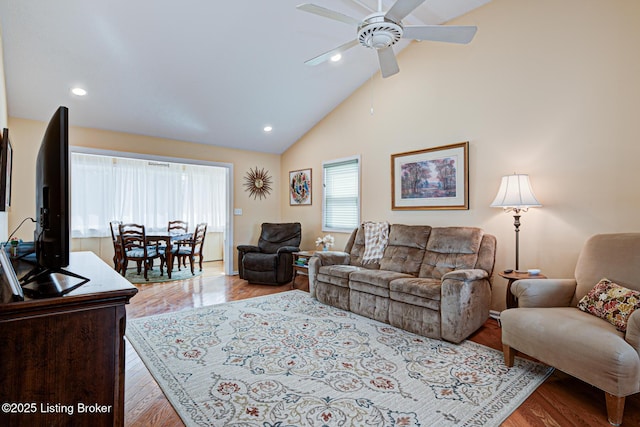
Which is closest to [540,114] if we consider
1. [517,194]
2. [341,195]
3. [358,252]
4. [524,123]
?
[524,123]

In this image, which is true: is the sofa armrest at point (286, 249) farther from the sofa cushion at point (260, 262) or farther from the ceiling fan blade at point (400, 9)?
the ceiling fan blade at point (400, 9)

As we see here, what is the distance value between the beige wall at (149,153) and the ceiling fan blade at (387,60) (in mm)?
3697

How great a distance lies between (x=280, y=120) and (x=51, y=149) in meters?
4.17

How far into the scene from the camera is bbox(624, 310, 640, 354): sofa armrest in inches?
70.0

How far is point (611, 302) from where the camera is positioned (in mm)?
2129

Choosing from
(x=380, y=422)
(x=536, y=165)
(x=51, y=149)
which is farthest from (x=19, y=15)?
(x=536, y=165)

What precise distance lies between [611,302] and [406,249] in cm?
193

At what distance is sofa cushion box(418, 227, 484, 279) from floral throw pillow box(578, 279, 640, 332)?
3.33 ft

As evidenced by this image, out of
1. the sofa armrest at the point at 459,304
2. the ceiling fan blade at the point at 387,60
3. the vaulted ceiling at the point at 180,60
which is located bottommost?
the sofa armrest at the point at 459,304

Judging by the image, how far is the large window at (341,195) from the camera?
5.00 metres

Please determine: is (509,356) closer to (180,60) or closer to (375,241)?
(375,241)

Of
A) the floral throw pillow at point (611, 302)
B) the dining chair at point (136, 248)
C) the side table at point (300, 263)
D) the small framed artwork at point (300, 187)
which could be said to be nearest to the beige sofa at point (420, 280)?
the side table at point (300, 263)

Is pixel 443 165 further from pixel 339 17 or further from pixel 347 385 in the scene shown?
pixel 347 385

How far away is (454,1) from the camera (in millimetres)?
3486
